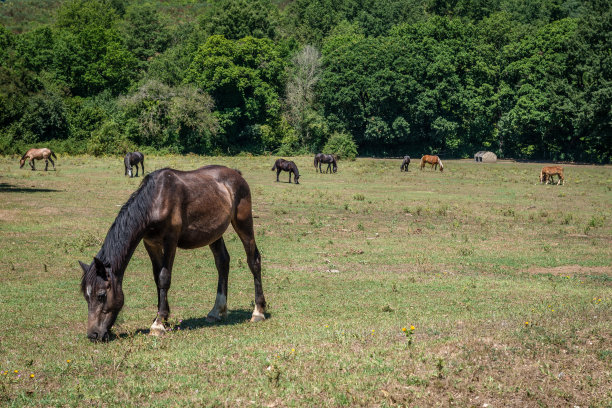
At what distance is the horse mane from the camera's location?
8.76 meters

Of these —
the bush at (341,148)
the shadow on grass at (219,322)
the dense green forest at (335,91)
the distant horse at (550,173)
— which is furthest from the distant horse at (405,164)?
the shadow on grass at (219,322)

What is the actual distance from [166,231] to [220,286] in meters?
1.85

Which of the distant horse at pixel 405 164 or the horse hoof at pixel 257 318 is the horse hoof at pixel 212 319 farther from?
the distant horse at pixel 405 164

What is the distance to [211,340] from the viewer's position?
908 centimetres

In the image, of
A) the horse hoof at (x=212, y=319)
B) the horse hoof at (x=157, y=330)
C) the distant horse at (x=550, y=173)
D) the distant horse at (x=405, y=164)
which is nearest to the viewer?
the horse hoof at (x=157, y=330)

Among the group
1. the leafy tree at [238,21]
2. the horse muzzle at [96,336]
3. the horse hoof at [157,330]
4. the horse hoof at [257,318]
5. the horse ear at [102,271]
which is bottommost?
the horse hoof at [257,318]

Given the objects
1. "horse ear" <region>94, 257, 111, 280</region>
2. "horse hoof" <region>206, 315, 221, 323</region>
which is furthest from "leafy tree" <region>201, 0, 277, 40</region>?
"horse ear" <region>94, 257, 111, 280</region>

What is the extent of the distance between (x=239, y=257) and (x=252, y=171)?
119 feet

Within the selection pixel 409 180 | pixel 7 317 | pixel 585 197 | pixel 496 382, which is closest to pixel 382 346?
pixel 496 382

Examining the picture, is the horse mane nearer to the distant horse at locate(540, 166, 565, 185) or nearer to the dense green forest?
the distant horse at locate(540, 166, 565, 185)

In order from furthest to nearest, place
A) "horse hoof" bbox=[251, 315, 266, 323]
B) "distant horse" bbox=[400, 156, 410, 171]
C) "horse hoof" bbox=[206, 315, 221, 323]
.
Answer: "distant horse" bbox=[400, 156, 410, 171], "horse hoof" bbox=[251, 315, 266, 323], "horse hoof" bbox=[206, 315, 221, 323]

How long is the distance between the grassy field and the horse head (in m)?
0.30

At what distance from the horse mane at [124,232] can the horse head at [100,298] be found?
31 mm

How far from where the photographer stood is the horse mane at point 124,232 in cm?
876
